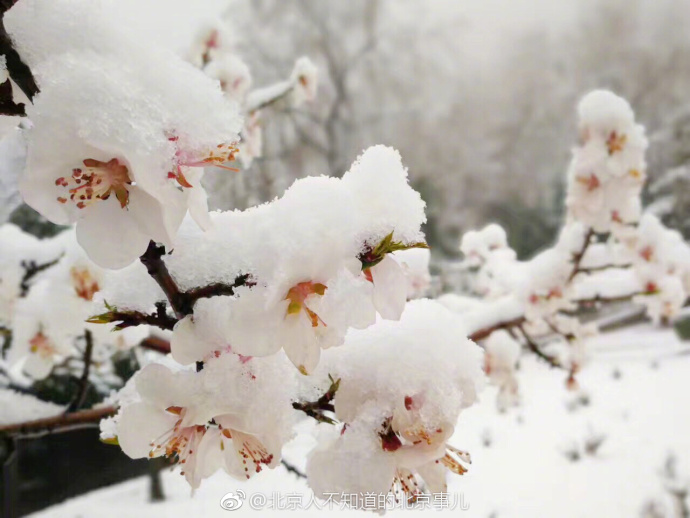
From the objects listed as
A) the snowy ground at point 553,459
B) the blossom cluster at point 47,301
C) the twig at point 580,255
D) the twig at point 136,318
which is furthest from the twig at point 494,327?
the twig at point 136,318

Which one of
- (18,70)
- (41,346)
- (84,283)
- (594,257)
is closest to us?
(18,70)

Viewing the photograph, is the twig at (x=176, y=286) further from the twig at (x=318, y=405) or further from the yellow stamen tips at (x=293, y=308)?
the twig at (x=318, y=405)

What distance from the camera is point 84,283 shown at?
1.22 meters

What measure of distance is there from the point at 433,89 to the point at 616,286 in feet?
30.8

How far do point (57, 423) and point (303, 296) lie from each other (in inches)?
32.8

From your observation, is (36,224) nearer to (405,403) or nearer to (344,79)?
(405,403)

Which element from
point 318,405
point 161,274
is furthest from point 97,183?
point 318,405

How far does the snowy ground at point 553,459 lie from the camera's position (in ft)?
9.29

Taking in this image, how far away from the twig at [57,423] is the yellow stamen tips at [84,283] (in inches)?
12.1

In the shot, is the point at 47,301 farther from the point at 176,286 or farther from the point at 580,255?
the point at 580,255

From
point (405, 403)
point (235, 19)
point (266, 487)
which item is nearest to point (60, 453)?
point (266, 487)

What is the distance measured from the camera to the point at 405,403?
0.49m

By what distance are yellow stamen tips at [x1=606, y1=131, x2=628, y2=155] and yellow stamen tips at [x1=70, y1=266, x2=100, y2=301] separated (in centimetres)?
142

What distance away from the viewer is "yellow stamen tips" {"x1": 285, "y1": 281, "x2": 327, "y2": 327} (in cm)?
40
